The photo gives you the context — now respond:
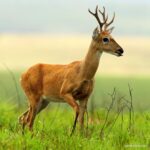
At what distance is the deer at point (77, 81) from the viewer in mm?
12586

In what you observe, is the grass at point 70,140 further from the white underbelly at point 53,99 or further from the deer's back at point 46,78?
the deer's back at point 46,78

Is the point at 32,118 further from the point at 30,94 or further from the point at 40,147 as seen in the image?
the point at 40,147

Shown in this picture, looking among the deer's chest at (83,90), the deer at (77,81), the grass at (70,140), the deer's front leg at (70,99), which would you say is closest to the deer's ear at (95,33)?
the deer at (77,81)

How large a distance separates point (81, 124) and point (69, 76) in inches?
37.0

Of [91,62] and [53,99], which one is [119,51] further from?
[53,99]

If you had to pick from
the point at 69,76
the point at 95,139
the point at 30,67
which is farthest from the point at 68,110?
the point at 95,139

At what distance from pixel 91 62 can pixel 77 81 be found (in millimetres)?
437

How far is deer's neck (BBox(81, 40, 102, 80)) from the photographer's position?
41.5ft

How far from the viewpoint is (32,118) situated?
13.7 m

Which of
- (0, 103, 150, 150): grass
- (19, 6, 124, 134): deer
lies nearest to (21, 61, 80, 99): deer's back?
(19, 6, 124, 134): deer

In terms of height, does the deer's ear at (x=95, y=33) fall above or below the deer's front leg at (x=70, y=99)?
above

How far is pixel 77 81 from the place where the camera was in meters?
12.7

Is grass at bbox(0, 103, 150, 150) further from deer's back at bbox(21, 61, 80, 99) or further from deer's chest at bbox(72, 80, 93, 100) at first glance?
deer's back at bbox(21, 61, 80, 99)

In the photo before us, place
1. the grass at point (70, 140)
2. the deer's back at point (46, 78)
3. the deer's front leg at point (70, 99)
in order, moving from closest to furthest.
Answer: the grass at point (70, 140) < the deer's front leg at point (70, 99) < the deer's back at point (46, 78)
